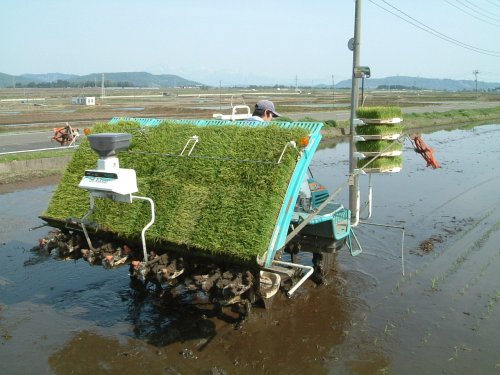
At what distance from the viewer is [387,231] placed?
377 inches

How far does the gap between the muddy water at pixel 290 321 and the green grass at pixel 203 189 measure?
1.19 m

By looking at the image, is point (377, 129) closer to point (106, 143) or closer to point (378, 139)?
point (378, 139)

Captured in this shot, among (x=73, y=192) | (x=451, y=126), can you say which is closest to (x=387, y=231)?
(x=73, y=192)

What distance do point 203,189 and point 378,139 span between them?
3.10m

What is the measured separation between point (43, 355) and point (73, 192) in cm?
186

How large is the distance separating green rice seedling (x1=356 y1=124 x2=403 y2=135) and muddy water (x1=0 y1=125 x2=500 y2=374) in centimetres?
210

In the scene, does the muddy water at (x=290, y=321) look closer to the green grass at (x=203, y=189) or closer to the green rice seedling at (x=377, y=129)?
the green grass at (x=203, y=189)

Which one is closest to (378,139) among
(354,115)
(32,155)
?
(354,115)

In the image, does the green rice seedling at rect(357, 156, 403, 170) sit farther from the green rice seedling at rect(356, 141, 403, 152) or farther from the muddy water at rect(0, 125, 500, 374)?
the muddy water at rect(0, 125, 500, 374)

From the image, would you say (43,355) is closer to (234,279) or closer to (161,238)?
(161,238)

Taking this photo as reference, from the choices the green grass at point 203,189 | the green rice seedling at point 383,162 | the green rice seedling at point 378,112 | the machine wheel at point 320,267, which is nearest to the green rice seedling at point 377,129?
the green rice seedling at point 378,112

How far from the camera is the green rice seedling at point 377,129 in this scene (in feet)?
23.3

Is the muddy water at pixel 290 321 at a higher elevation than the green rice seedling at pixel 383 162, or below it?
below

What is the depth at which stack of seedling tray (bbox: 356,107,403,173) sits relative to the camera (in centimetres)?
705
